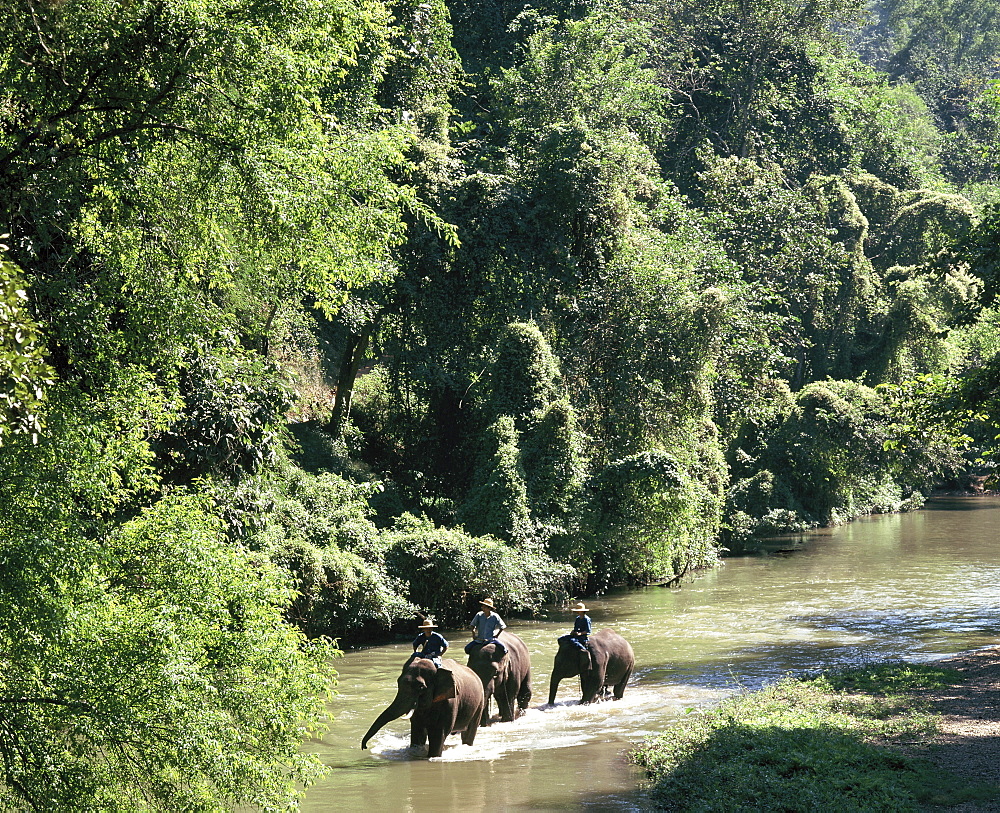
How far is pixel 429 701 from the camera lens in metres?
13.8

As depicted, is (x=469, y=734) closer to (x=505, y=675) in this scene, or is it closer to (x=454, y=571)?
(x=505, y=675)

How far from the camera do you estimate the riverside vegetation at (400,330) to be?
9.03 metres

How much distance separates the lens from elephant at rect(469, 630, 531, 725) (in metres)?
15.2

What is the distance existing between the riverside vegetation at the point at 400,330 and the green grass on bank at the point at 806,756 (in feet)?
13.3

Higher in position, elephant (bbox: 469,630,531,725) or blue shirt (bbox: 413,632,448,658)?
blue shirt (bbox: 413,632,448,658)

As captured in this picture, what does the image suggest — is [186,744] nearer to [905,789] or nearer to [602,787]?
[602,787]

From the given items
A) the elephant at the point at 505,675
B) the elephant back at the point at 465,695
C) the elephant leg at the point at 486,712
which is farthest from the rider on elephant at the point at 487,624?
the elephant back at the point at 465,695

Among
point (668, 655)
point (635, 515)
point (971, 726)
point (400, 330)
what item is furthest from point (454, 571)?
point (971, 726)

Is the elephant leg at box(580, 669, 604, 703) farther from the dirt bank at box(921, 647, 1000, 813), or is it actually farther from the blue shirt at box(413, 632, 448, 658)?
the dirt bank at box(921, 647, 1000, 813)

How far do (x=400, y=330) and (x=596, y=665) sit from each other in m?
15.6

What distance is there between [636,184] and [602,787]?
91.0 ft

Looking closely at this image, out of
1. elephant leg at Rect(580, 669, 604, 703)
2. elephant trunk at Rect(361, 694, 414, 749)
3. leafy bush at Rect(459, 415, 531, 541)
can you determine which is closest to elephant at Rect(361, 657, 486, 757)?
elephant trunk at Rect(361, 694, 414, 749)

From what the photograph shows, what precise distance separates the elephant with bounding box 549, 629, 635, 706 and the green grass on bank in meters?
1.72

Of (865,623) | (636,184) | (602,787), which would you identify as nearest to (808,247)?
(636,184)
